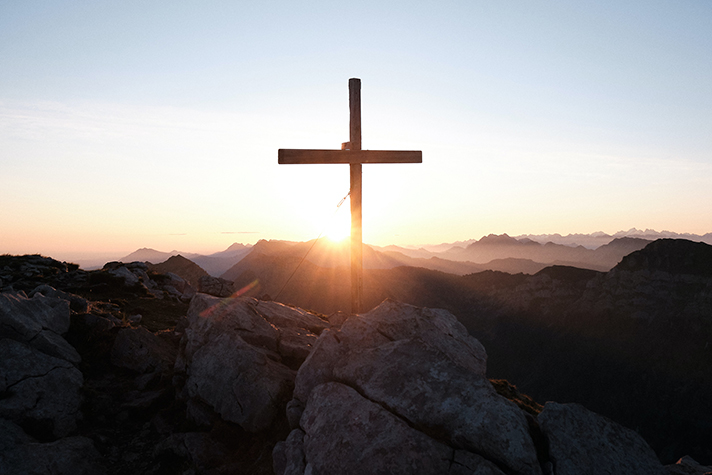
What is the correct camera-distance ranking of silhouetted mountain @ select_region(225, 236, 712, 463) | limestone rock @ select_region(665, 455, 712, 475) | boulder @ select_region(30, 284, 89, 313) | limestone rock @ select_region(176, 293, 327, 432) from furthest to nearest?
silhouetted mountain @ select_region(225, 236, 712, 463) → boulder @ select_region(30, 284, 89, 313) → limestone rock @ select_region(176, 293, 327, 432) → limestone rock @ select_region(665, 455, 712, 475)

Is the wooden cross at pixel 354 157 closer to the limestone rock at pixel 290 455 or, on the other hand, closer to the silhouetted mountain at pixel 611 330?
the limestone rock at pixel 290 455

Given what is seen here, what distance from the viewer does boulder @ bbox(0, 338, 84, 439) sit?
8.30 m

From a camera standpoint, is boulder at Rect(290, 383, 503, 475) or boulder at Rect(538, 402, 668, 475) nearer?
boulder at Rect(290, 383, 503, 475)

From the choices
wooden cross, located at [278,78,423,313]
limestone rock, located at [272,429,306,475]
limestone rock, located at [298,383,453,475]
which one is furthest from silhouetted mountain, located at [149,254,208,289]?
limestone rock, located at [298,383,453,475]

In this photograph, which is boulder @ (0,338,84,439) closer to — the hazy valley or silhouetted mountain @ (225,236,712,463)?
the hazy valley

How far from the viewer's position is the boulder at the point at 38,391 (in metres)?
8.30

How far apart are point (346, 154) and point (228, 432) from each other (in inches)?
303

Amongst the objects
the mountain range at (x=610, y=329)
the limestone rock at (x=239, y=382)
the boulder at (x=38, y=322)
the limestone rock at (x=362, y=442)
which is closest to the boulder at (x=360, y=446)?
the limestone rock at (x=362, y=442)

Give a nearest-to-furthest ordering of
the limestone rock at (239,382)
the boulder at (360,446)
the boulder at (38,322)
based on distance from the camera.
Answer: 1. the boulder at (360,446)
2. the limestone rock at (239,382)
3. the boulder at (38,322)

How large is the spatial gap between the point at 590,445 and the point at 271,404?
19.9 ft

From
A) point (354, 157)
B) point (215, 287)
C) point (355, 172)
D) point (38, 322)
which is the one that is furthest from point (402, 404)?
point (215, 287)

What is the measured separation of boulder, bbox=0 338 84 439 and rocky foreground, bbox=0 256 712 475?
1.2 inches

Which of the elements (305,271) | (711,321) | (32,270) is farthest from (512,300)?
(32,270)

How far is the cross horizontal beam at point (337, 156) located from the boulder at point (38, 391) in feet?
25.0
